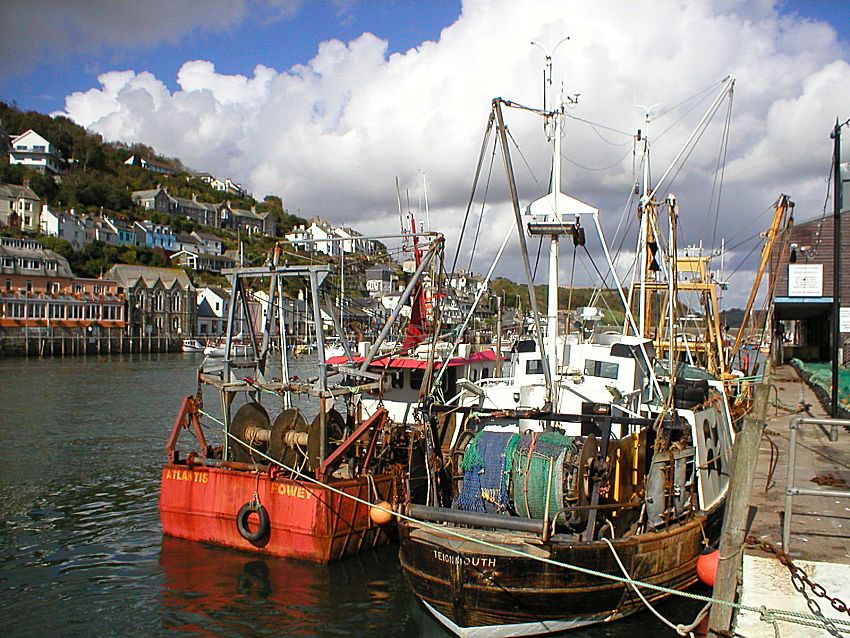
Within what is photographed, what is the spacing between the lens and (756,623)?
25.8 ft

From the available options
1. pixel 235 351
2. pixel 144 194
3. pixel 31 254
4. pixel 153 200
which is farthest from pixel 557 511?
pixel 144 194

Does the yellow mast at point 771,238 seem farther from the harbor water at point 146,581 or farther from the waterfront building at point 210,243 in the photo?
the waterfront building at point 210,243

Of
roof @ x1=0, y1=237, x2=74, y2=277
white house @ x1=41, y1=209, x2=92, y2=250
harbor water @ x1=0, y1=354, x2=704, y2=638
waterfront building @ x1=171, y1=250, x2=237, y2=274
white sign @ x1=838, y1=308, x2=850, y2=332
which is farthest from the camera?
waterfront building @ x1=171, y1=250, x2=237, y2=274

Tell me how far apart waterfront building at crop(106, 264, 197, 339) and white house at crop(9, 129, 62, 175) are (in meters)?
61.9

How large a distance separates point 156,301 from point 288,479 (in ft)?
357

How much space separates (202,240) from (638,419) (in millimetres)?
156650

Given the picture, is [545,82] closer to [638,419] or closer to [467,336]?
[638,419]

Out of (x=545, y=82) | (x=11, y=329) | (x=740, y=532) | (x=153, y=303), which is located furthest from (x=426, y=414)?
(x=153, y=303)

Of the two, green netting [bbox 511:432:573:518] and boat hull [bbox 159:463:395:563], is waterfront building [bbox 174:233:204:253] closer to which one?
boat hull [bbox 159:463:395:563]

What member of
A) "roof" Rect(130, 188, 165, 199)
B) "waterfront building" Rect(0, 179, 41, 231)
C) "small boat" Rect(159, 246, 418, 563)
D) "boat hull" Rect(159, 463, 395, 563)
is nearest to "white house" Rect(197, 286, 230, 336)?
"waterfront building" Rect(0, 179, 41, 231)

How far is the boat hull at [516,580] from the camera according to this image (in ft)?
34.6

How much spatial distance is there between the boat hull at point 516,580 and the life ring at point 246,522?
4142 millimetres

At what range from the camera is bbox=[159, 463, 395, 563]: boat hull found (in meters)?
14.4

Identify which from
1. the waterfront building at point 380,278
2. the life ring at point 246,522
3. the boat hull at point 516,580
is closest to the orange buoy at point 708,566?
the boat hull at point 516,580
